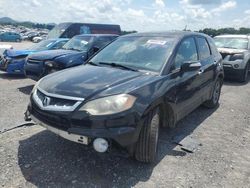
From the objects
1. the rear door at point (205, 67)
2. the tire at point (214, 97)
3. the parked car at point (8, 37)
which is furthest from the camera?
the parked car at point (8, 37)

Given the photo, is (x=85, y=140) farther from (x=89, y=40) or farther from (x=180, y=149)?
(x=89, y=40)

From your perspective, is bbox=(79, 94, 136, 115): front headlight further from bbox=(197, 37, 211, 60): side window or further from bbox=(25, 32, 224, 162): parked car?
bbox=(197, 37, 211, 60): side window

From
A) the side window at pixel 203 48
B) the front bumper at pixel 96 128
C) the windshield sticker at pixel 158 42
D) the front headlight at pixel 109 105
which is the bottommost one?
the front bumper at pixel 96 128

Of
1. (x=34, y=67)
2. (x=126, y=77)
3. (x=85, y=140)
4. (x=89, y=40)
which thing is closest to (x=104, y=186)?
(x=85, y=140)

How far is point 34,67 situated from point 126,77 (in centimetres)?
439

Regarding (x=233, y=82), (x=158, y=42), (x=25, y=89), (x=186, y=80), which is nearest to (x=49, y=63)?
(x=25, y=89)

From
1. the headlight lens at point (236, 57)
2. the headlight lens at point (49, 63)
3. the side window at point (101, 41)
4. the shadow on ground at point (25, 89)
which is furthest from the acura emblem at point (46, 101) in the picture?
the headlight lens at point (236, 57)

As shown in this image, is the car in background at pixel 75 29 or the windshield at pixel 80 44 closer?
the windshield at pixel 80 44

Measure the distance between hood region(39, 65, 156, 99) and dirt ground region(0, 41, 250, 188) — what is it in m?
0.76

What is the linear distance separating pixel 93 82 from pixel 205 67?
8.76 feet

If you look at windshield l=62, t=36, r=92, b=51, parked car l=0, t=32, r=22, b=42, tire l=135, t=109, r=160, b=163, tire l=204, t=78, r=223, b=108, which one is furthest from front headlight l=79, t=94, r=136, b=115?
parked car l=0, t=32, r=22, b=42

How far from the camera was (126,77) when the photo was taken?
12.1 ft

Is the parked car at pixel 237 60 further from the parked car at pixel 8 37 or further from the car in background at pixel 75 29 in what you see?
the parked car at pixel 8 37

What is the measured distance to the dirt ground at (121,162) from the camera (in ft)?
10.8
